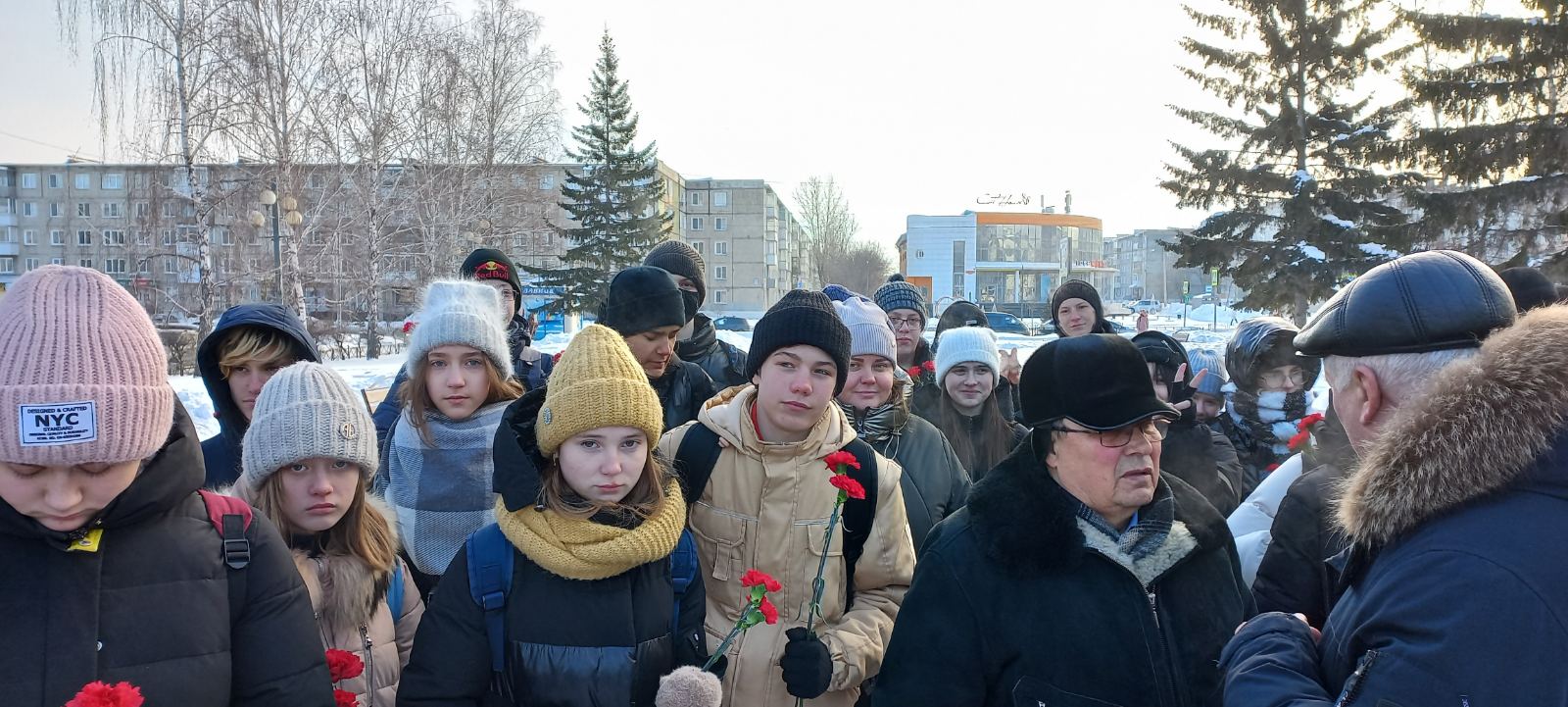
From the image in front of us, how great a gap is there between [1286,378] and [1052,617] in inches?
123


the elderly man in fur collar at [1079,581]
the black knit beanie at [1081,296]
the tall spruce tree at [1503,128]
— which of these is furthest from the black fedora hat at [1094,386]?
the tall spruce tree at [1503,128]

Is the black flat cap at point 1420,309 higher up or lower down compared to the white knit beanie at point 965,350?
higher up

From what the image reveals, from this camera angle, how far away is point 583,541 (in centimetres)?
226

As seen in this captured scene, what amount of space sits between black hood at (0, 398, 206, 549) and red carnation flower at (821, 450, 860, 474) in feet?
5.23

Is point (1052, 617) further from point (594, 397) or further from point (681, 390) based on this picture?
point (681, 390)

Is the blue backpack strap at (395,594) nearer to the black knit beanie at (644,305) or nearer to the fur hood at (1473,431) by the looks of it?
the black knit beanie at (644,305)

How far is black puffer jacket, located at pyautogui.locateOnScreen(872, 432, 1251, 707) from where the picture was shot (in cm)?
202

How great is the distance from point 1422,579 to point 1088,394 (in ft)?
2.88

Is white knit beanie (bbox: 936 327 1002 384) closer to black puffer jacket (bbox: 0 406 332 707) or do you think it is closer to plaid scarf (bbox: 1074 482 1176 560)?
plaid scarf (bbox: 1074 482 1176 560)

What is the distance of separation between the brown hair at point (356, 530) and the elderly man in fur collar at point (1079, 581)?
1.54m

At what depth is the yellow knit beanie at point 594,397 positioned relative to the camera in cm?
241

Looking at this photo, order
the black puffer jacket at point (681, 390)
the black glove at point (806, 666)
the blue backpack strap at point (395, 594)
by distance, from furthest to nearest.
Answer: the black puffer jacket at point (681, 390) → the blue backpack strap at point (395, 594) → the black glove at point (806, 666)

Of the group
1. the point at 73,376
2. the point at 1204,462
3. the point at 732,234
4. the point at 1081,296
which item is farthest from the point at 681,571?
the point at 732,234

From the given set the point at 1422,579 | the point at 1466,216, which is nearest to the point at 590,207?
the point at 1466,216
